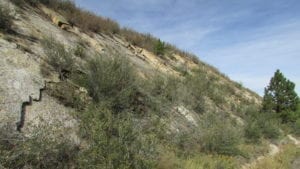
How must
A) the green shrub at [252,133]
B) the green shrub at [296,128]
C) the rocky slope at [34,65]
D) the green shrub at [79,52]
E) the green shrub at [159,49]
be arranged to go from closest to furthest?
the rocky slope at [34,65]
the green shrub at [79,52]
the green shrub at [252,133]
the green shrub at [159,49]
the green shrub at [296,128]

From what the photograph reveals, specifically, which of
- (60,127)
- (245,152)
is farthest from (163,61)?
(60,127)

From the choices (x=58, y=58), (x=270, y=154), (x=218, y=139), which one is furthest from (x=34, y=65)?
(x=270, y=154)

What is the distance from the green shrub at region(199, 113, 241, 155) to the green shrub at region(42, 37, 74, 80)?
5.43 m

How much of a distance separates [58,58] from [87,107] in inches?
88.2

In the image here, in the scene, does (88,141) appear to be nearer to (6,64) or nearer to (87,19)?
(6,64)

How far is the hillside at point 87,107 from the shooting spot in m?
6.41

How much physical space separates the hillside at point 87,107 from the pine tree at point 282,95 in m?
11.7

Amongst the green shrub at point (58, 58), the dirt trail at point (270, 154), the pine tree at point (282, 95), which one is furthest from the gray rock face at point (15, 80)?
the pine tree at point (282, 95)

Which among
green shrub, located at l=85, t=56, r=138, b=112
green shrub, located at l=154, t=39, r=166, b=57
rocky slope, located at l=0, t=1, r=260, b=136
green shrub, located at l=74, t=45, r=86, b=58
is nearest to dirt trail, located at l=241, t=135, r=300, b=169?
rocky slope, located at l=0, t=1, r=260, b=136

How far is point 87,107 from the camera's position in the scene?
8.12 m

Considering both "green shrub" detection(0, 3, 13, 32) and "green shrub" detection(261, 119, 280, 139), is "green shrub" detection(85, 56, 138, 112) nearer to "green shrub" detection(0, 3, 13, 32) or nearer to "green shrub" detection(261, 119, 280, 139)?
"green shrub" detection(0, 3, 13, 32)

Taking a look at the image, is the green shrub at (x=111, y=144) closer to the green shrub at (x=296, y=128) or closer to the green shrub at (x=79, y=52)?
the green shrub at (x=79, y=52)

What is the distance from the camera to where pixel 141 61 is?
1723 centimetres

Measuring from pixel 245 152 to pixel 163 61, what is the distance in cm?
849
